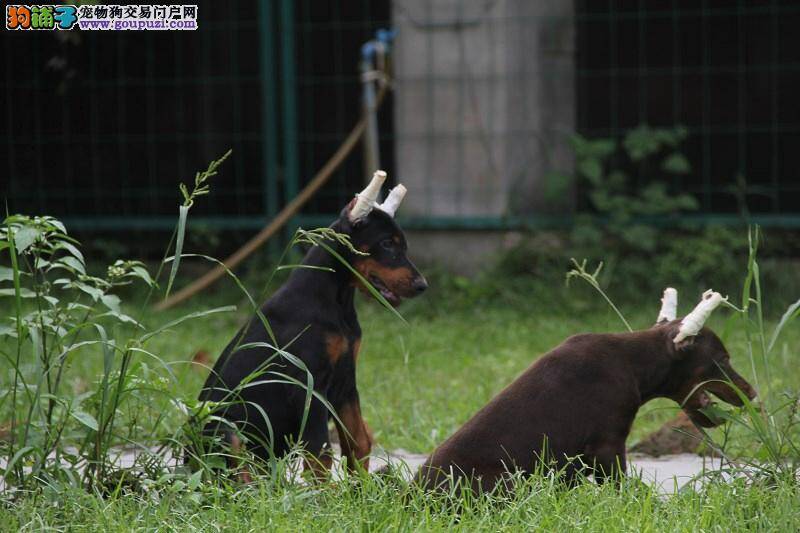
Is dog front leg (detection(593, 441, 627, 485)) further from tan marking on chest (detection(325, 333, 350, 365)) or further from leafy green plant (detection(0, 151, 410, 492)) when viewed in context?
tan marking on chest (detection(325, 333, 350, 365))

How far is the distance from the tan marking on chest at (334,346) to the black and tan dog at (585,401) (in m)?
0.57

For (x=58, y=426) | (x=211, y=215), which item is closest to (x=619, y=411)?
(x=58, y=426)

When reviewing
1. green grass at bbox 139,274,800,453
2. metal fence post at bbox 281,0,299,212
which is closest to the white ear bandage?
green grass at bbox 139,274,800,453

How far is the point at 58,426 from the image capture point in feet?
11.9

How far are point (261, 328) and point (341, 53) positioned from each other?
21.7 feet

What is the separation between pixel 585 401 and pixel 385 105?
647 centimetres

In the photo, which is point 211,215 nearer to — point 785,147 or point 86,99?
point 86,99

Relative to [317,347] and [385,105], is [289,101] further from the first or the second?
[317,347]

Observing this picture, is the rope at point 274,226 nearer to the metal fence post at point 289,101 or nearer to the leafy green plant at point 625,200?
the metal fence post at point 289,101

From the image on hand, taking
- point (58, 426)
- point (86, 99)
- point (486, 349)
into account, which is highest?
point (86, 99)

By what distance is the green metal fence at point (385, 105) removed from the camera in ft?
27.7

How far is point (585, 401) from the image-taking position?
142 inches

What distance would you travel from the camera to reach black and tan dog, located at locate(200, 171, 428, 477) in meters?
3.92

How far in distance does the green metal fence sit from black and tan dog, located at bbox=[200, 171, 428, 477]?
4.26 meters
